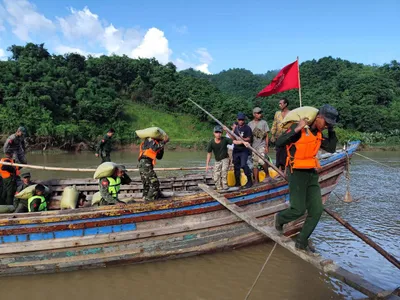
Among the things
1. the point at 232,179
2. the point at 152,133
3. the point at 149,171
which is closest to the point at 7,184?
the point at 149,171

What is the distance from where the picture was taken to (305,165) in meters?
3.84

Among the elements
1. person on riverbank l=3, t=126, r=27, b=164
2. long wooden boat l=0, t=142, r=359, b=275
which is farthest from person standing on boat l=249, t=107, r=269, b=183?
person on riverbank l=3, t=126, r=27, b=164

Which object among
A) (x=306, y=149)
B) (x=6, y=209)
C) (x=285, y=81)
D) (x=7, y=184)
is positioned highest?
Answer: (x=285, y=81)

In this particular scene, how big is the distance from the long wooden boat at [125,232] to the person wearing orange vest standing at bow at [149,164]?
53 centimetres

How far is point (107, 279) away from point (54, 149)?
29.7 metres

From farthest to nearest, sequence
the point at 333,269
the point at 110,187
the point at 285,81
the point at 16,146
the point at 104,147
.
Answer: the point at 104,147 → the point at 285,81 → the point at 16,146 → the point at 110,187 → the point at 333,269

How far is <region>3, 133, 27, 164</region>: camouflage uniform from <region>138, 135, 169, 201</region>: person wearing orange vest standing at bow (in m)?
3.53

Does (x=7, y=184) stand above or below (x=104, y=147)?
below

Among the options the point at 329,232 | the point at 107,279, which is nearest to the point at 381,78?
the point at 329,232

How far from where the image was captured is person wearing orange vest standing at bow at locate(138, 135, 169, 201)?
5.58m

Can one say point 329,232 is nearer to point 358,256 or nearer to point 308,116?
point 358,256

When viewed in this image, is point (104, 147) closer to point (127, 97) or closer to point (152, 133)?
point (152, 133)

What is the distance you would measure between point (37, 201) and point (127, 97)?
2027 inches

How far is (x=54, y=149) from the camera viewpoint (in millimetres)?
31766
